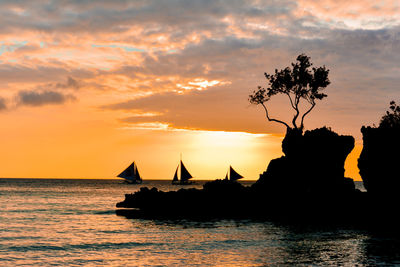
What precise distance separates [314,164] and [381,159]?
9.53 metres

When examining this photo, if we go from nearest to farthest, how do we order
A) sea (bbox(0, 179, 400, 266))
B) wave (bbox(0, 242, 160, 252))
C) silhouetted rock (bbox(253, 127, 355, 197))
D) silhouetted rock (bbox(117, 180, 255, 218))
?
sea (bbox(0, 179, 400, 266)) → wave (bbox(0, 242, 160, 252)) → silhouetted rock (bbox(253, 127, 355, 197)) → silhouetted rock (bbox(117, 180, 255, 218))

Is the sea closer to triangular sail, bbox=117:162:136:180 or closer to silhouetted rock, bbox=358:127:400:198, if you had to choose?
silhouetted rock, bbox=358:127:400:198

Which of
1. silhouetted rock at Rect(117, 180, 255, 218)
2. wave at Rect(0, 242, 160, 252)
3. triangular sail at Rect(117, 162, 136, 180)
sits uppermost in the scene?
triangular sail at Rect(117, 162, 136, 180)

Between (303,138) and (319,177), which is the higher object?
(303,138)

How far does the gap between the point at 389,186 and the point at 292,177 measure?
546 inches

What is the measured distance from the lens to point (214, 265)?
28.9 m

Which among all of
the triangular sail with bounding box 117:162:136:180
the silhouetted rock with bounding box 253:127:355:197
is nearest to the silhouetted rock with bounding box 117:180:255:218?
the silhouetted rock with bounding box 253:127:355:197

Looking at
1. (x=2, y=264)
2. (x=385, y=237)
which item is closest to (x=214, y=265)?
(x=2, y=264)

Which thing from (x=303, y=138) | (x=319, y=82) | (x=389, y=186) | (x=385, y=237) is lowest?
(x=385, y=237)

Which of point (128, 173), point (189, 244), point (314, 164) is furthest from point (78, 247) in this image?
point (128, 173)

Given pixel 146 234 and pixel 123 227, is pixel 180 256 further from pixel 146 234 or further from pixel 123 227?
pixel 123 227

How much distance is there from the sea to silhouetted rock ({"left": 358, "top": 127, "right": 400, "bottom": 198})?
15044 mm

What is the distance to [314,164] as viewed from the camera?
68.1 meters

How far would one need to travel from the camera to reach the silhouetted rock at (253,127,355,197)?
67.8m
